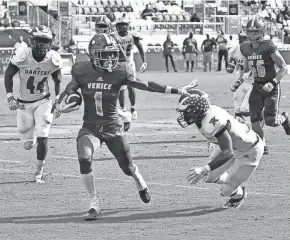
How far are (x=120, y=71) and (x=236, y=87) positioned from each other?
15.0ft

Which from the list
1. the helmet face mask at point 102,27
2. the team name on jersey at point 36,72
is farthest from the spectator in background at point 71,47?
the team name on jersey at point 36,72

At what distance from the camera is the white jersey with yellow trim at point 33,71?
420 inches

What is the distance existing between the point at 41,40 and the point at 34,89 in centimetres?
67

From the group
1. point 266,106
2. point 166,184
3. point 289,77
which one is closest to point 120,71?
point 166,184

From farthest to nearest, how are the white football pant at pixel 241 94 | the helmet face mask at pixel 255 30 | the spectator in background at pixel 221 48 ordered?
the spectator in background at pixel 221 48 < the white football pant at pixel 241 94 < the helmet face mask at pixel 255 30

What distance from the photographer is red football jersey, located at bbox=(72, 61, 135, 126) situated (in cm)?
850

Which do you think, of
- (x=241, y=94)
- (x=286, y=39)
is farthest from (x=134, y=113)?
(x=286, y=39)

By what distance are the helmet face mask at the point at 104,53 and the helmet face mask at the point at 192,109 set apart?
38.1 inches

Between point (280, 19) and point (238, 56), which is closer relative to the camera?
point (238, 56)

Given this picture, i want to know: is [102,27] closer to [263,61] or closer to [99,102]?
[263,61]

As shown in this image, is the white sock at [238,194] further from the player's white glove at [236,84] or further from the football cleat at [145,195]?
the player's white glove at [236,84]

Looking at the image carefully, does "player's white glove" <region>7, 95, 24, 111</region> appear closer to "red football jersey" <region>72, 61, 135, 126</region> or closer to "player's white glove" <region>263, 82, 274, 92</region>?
"red football jersey" <region>72, 61, 135, 126</region>

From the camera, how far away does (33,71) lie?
35.0 feet

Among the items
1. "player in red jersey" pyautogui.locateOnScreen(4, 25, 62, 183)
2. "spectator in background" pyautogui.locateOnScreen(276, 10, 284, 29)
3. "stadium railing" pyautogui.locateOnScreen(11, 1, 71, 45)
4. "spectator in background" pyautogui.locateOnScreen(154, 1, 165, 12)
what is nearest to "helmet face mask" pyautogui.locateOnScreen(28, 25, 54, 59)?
"player in red jersey" pyautogui.locateOnScreen(4, 25, 62, 183)
